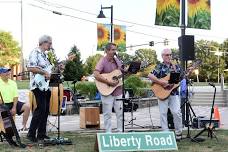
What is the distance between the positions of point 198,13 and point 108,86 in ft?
16.5

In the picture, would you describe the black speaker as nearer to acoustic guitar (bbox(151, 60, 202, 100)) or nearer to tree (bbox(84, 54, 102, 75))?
acoustic guitar (bbox(151, 60, 202, 100))

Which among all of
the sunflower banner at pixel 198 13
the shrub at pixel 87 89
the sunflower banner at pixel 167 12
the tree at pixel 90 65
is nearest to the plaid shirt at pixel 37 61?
the sunflower banner at pixel 167 12

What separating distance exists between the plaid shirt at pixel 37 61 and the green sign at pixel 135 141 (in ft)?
8.40

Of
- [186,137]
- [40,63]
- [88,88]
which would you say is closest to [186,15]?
[186,137]

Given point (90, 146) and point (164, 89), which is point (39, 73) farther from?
point (164, 89)

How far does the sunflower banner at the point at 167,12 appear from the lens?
43.4ft

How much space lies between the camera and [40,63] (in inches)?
366

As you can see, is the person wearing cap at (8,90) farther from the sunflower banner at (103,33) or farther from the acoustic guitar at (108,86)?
the sunflower banner at (103,33)

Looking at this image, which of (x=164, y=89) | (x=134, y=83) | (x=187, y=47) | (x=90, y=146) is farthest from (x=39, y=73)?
(x=134, y=83)

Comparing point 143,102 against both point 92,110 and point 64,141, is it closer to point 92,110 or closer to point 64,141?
point 92,110

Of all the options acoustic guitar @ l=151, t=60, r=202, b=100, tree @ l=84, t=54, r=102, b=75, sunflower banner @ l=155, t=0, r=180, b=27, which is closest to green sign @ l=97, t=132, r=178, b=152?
acoustic guitar @ l=151, t=60, r=202, b=100

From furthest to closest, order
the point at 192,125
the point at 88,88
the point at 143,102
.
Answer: the point at 143,102
the point at 88,88
the point at 192,125

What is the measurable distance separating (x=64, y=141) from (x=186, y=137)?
8.87 ft

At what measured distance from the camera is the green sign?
23.7ft
